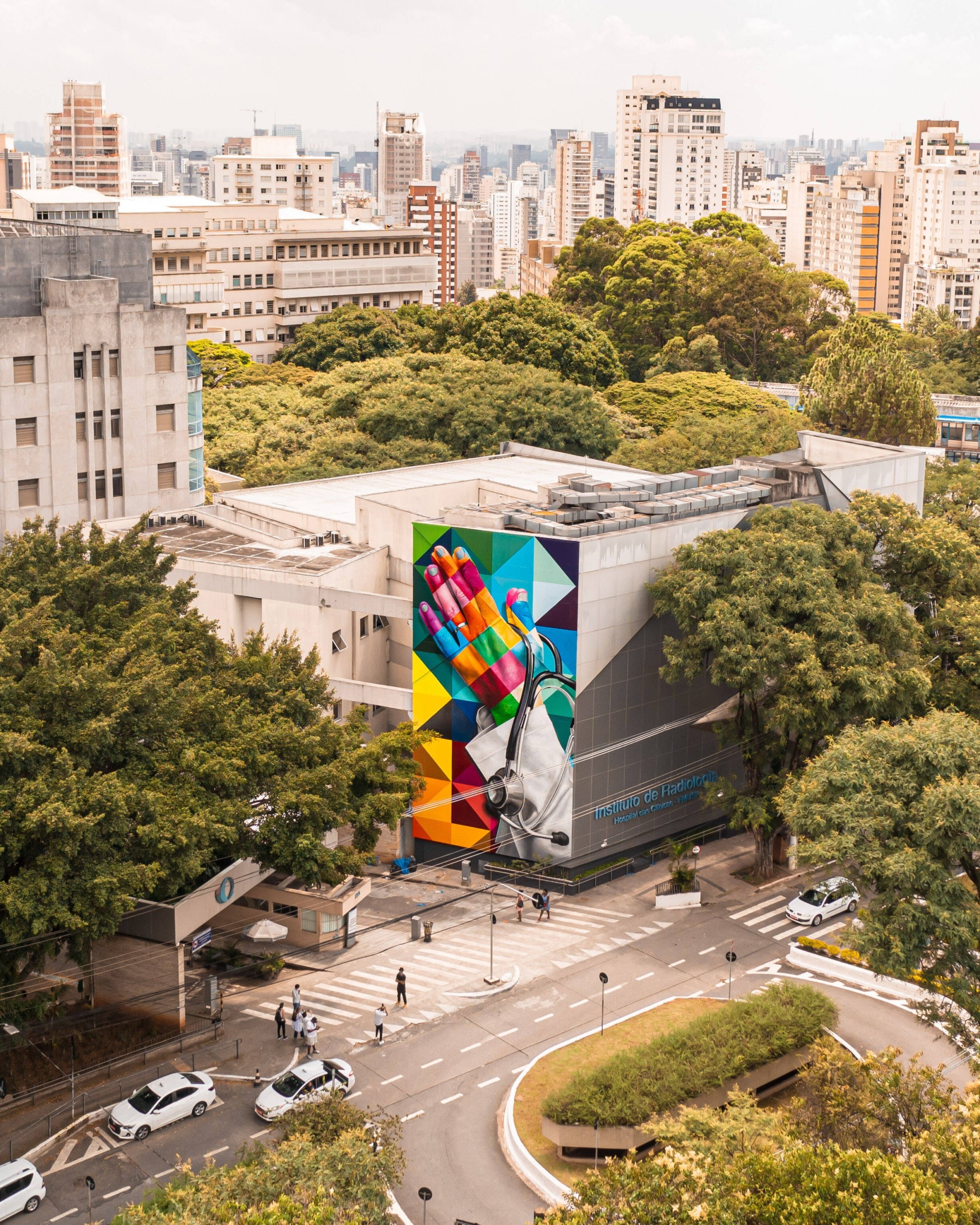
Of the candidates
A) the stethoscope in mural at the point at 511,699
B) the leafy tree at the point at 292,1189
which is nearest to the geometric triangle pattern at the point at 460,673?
the stethoscope in mural at the point at 511,699

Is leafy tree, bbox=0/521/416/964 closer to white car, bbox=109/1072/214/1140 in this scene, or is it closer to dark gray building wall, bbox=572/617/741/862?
white car, bbox=109/1072/214/1140

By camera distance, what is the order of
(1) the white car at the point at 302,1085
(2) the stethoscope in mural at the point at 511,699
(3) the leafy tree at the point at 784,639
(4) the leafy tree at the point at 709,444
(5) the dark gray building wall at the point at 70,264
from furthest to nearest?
(4) the leafy tree at the point at 709,444
(5) the dark gray building wall at the point at 70,264
(2) the stethoscope in mural at the point at 511,699
(3) the leafy tree at the point at 784,639
(1) the white car at the point at 302,1085

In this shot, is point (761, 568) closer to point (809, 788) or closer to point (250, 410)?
point (809, 788)

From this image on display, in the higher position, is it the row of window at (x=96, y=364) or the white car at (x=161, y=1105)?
the row of window at (x=96, y=364)

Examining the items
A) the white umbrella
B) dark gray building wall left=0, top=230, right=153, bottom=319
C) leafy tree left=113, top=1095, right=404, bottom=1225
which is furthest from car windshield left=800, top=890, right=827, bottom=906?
dark gray building wall left=0, top=230, right=153, bottom=319

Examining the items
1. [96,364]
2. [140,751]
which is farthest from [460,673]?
[96,364]

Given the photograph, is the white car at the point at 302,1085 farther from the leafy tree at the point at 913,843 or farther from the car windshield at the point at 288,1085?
the leafy tree at the point at 913,843
